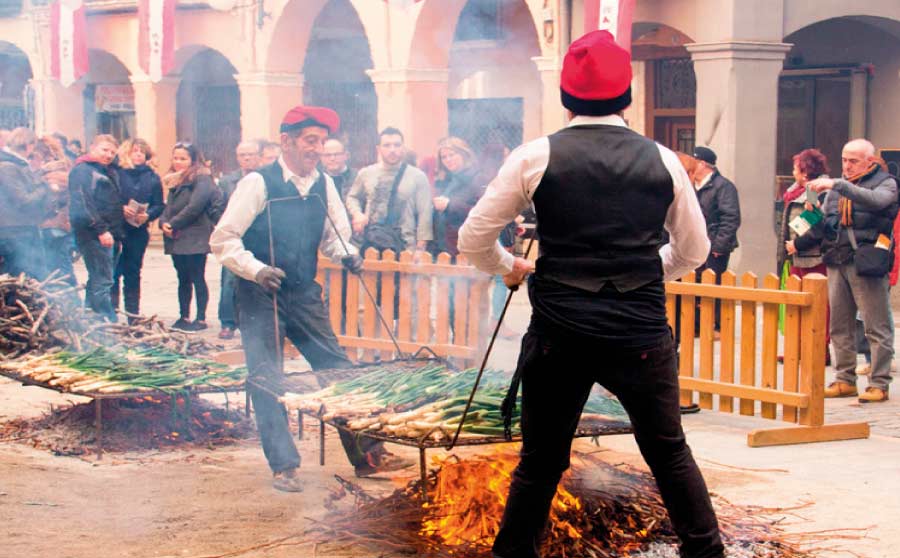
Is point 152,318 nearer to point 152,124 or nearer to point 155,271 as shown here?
point 155,271

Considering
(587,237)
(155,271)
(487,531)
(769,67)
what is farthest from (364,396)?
(155,271)

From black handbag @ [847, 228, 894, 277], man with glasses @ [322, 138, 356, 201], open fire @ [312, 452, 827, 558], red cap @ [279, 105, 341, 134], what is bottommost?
open fire @ [312, 452, 827, 558]

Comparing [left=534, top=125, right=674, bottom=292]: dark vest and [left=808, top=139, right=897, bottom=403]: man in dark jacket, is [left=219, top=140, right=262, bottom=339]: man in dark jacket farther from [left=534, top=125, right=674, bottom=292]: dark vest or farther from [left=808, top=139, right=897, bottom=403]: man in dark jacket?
[left=534, top=125, right=674, bottom=292]: dark vest

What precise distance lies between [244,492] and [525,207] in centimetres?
256

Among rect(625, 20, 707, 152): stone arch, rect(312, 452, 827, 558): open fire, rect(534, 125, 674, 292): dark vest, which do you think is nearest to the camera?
rect(534, 125, 674, 292): dark vest

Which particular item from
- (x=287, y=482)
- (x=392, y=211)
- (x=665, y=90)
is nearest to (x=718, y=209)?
(x=392, y=211)

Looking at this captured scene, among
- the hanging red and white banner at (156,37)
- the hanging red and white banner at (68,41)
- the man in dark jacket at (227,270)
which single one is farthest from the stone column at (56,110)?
the man in dark jacket at (227,270)

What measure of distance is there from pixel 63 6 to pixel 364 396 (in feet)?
60.6

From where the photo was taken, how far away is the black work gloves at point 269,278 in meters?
6.13

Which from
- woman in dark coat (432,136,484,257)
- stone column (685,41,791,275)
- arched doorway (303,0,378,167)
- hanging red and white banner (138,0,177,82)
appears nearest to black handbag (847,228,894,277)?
woman in dark coat (432,136,484,257)

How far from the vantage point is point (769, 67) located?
14156mm

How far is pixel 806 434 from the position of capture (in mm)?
7449

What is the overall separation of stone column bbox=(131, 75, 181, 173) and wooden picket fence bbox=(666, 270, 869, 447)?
16.0 metres

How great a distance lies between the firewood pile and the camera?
27.2 ft
